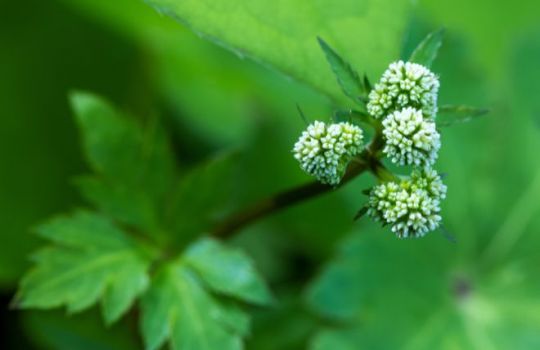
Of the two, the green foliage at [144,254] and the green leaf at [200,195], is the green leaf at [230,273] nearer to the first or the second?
the green foliage at [144,254]

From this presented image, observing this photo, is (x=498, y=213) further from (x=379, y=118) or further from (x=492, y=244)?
(x=379, y=118)

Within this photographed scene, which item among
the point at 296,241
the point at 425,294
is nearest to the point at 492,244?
the point at 425,294

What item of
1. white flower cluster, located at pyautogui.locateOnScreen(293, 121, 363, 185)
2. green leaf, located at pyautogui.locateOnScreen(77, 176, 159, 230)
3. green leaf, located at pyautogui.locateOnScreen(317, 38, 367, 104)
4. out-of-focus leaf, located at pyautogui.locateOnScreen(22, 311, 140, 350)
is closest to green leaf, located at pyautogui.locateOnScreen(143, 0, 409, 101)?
green leaf, located at pyautogui.locateOnScreen(317, 38, 367, 104)

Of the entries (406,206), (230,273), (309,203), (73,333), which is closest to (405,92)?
(406,206)

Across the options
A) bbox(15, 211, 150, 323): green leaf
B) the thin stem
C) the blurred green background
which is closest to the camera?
the thin stem

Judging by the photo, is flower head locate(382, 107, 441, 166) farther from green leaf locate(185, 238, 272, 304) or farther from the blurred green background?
the blurred green background

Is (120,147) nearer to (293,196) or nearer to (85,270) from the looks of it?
(85,270)

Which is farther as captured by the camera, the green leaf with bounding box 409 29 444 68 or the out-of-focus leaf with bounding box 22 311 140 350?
the out-of-focus leaf with bounding box 22 311 140 350
